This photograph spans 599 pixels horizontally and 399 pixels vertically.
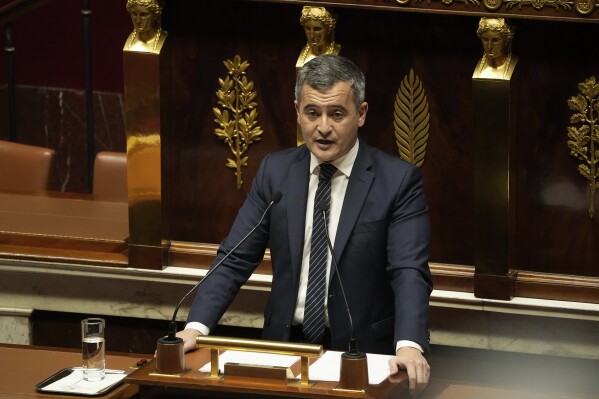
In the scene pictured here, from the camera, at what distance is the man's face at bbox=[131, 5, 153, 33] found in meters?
4.62

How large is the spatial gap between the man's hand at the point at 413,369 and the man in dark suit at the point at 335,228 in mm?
279

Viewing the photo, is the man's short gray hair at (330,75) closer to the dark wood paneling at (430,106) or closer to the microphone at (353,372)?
the microphone at (353,372)

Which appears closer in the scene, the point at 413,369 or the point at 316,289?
the point at 413,369

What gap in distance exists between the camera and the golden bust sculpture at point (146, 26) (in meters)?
4.62

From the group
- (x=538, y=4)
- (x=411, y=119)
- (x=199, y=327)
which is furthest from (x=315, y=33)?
(x=199, y=327)

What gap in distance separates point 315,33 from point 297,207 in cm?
80

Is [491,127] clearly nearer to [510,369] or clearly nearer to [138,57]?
[510,369]

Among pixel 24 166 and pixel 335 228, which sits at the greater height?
pixel 24 166

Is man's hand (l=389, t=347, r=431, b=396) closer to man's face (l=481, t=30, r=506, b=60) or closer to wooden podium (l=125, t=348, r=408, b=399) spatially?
wooden podium (l=125, t=348, r=408, b=399)

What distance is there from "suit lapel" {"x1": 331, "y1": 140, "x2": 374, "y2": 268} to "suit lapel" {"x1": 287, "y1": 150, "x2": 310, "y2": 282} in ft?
0.34

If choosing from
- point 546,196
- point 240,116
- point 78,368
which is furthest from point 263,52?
point 78,368

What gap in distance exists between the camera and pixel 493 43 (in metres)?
4.28

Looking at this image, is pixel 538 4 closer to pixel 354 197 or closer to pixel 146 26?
pixel 354 197

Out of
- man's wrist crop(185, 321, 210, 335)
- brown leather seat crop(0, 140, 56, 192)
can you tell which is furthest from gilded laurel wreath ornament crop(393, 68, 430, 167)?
brown leather seat crop(0, 140, 56, 192)
